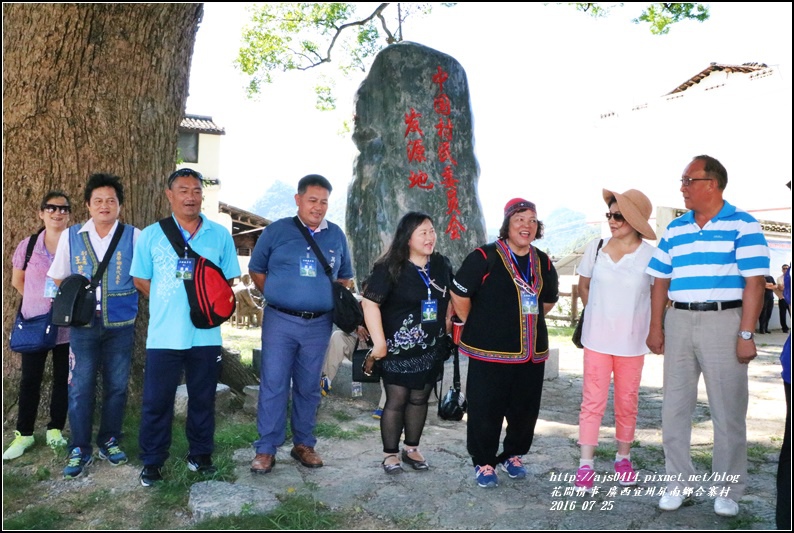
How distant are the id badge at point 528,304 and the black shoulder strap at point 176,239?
186 cm

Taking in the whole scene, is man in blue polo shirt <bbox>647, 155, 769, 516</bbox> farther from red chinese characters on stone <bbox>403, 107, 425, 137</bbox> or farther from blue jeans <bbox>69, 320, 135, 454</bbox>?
red chinese characters on stone <bbox>403, 107, 425, 137</bbox>

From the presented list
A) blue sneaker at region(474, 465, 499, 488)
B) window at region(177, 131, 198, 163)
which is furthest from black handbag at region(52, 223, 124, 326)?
window at region(177, 131, 198, 163)

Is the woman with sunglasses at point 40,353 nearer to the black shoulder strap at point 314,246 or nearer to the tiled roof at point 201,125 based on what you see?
the black shoulder strap at point 314,246

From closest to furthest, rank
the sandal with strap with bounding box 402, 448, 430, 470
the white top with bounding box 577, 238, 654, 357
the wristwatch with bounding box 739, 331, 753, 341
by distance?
the wristwatch with bounding box 739, 331, 753, 341 < the white top with bounding box 577, 238, 654, 357 < the sandal with strap with bounding box 402, 448, 430, 470

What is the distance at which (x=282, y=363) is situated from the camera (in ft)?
13.1

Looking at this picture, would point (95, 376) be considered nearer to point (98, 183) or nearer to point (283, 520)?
A: point (98, 183)

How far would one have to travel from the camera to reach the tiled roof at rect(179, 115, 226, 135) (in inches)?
896

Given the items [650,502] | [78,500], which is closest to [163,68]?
[78,500]

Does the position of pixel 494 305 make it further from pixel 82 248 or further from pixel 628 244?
pixel 82 248

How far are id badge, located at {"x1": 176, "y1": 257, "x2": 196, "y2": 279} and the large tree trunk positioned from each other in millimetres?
1459

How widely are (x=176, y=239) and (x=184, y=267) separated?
17cm

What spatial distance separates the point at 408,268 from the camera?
12.5ft

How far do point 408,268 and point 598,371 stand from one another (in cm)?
122

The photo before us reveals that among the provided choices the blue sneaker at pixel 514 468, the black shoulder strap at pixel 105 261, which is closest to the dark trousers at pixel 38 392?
the black shoulder strap at pixel 105 261
